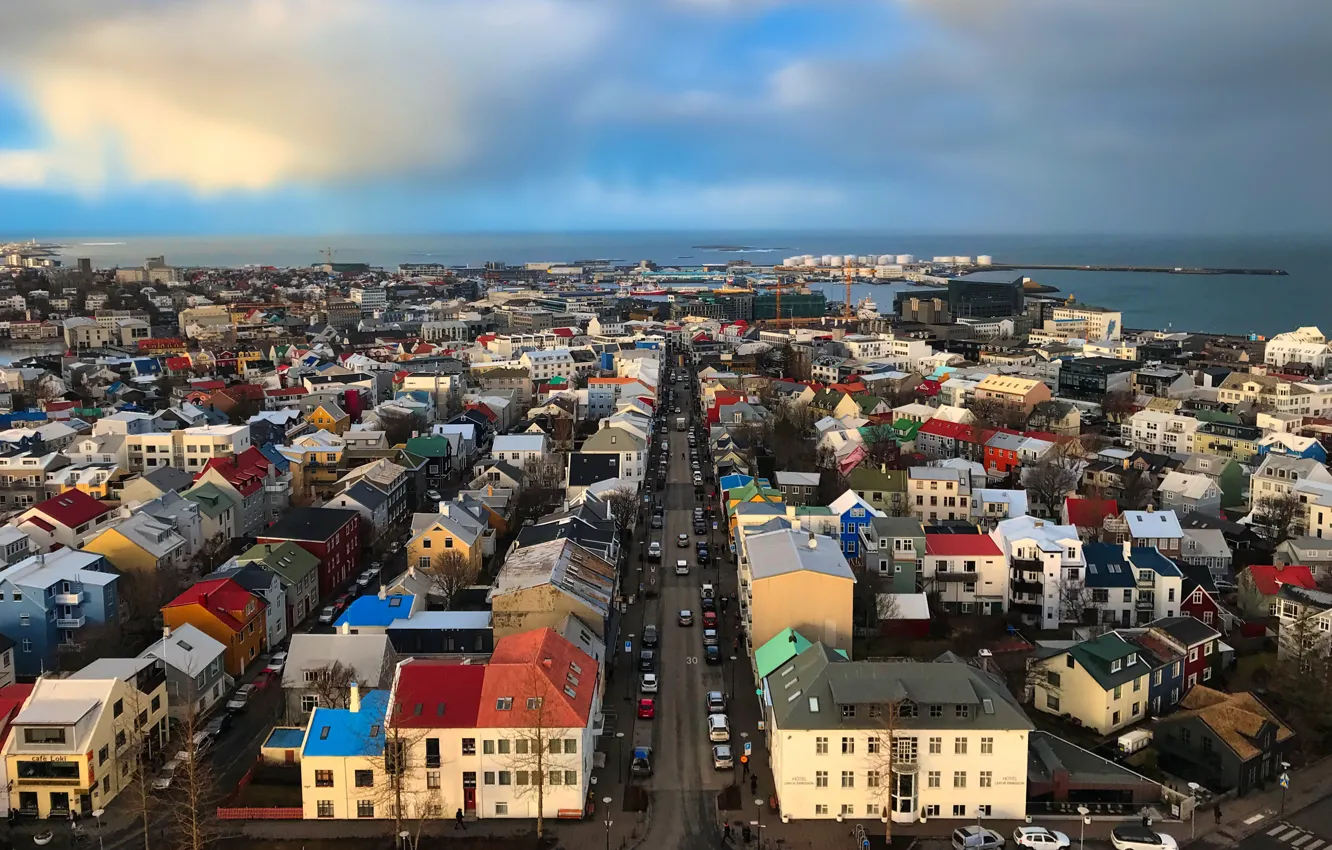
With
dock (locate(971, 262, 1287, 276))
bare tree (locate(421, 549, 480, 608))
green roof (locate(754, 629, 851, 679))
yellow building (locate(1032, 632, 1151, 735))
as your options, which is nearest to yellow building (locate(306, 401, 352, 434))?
bare tree (locate(421, 549, 480, 608))

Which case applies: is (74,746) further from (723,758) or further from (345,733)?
(723,758)

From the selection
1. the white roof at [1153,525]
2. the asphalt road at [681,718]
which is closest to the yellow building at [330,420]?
the asphalt road at [681,718]

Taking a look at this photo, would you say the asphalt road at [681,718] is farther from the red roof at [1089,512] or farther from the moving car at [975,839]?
the red roof at [1089,512]

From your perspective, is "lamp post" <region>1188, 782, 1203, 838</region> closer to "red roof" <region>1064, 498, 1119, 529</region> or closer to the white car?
the white car

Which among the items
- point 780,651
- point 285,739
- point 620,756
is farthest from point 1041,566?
point 285,739

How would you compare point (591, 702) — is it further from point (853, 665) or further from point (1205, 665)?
point (1205, 665)
